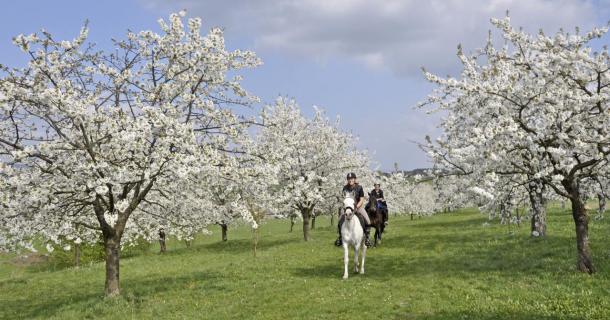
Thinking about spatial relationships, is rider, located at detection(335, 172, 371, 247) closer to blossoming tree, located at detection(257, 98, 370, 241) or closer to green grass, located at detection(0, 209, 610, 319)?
green grass, located at detection(0, 209, 610, 319)

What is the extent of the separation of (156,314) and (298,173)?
72.4 ft

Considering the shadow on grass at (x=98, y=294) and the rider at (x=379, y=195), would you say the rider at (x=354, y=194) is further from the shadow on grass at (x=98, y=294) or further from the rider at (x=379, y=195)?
the rider at (x=379, y=195)

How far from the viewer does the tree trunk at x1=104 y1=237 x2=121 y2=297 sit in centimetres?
1923

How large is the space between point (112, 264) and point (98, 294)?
12.7 ft

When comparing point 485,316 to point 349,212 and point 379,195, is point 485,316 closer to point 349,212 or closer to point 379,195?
point 349,212

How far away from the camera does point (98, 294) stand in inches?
872

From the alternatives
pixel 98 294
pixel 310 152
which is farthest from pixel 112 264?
pixel 310 152

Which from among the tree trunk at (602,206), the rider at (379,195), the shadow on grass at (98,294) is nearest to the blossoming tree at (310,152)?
the rider at (379,195)

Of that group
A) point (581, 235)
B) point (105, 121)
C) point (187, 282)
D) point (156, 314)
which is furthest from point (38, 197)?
point (581, 235)

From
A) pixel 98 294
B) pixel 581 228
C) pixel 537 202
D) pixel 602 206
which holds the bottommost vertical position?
pixel 98 294

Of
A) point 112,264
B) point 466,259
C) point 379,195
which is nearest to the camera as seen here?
point 112,264

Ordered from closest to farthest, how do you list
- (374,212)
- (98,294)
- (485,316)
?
(485,316)
(98,294)
(374,212)

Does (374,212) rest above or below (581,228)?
above

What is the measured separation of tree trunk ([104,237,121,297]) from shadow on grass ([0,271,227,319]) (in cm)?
43
